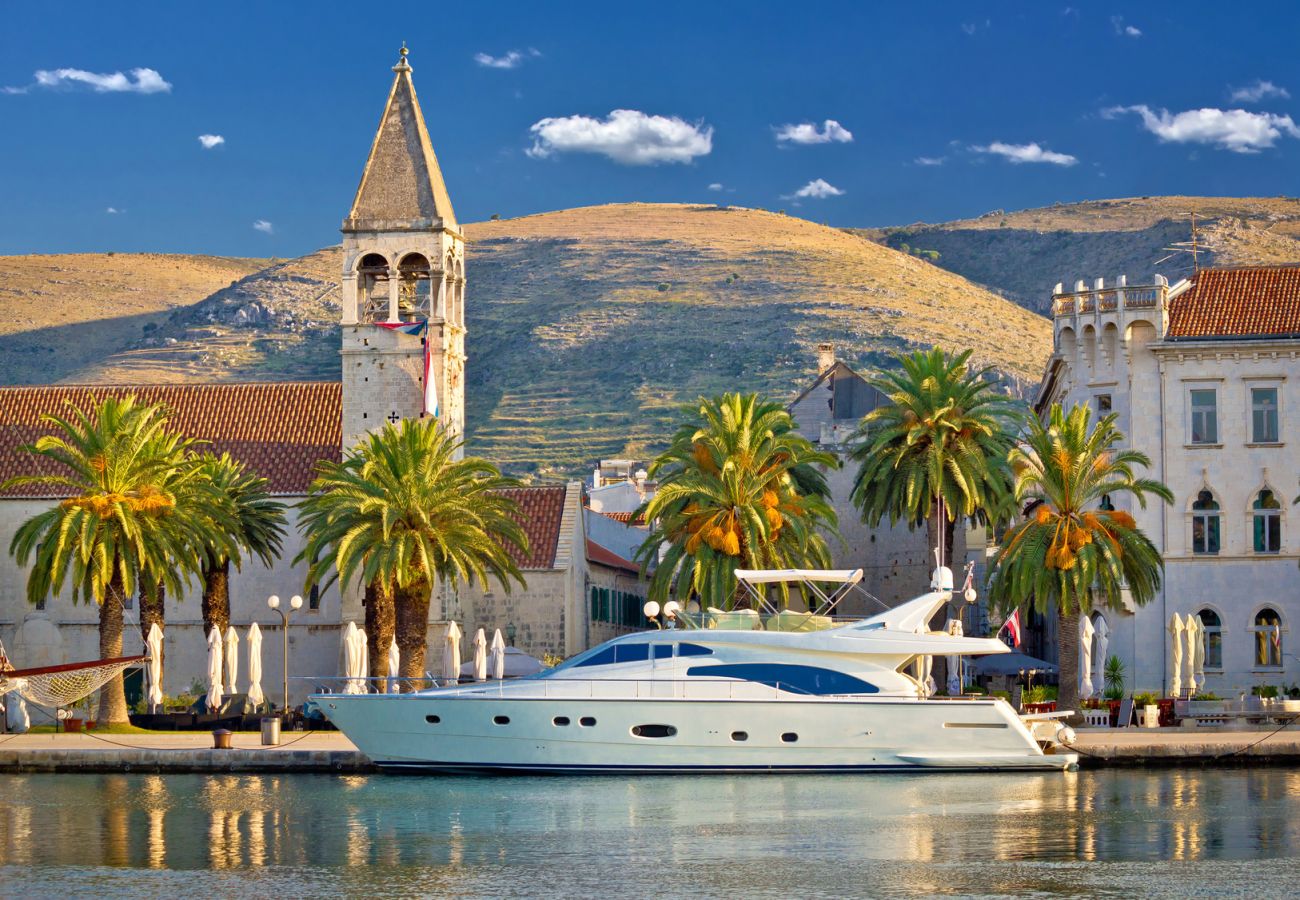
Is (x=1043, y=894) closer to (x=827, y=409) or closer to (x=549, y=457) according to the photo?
(x=827, y=409)

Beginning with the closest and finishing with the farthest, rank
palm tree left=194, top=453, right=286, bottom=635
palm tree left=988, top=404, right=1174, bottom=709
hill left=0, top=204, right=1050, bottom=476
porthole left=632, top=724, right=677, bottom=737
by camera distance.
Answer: porthole left=632, top=724, right=677, bottom=737 → palm tree left=988, top=404, right=1174, bottom=709 → palm tree left=194, top=453, right=286, bottom=635 → hill left=0, top=204, right=1050, bottom=476

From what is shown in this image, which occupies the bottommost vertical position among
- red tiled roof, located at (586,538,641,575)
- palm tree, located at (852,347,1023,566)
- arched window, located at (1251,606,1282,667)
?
arched window, located at (1251,606,1282,667)

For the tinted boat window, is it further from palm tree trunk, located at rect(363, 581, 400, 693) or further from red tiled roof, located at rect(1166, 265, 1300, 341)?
red tiled roof, located at rect(1166, 265, 1300, 341)

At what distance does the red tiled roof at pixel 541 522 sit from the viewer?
217 feet

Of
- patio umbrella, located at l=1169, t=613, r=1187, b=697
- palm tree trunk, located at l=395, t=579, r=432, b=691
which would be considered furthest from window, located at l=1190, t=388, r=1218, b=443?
palm tree trunk, located at l=395, t=579, r=432, b=691

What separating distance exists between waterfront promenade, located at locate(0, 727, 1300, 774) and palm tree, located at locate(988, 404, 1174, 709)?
5.30 metres

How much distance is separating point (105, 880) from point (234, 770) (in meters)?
14.1

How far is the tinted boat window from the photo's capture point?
143 ft

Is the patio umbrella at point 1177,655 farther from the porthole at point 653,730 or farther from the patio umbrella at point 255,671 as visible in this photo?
the patio umbrella at point 255,671

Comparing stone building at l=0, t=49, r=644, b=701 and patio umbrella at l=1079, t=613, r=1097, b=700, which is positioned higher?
stone building at l=0, t=49, r=644, b=701

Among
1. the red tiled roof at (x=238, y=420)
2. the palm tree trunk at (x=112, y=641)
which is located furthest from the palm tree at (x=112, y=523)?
the red tiled roof at (x=238, y=420)

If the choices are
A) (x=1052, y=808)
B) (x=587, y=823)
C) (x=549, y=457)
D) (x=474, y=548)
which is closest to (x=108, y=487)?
(x=474, y=548)

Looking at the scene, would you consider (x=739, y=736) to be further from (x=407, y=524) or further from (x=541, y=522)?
(x=541, y=522)

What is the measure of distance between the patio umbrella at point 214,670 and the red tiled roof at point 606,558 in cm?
1828
